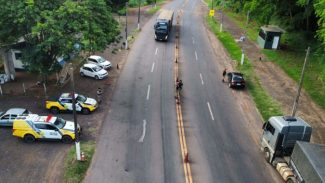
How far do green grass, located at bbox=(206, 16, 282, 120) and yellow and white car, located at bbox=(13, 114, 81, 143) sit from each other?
17.9 metres

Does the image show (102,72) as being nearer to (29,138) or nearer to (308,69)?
(29,138)

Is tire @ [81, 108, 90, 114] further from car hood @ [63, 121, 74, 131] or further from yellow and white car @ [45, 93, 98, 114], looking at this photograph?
car hood @ [63, 121, 74, 131]

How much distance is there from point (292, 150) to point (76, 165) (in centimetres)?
1504

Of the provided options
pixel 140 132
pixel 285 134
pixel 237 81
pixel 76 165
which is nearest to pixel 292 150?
pixel 285 134

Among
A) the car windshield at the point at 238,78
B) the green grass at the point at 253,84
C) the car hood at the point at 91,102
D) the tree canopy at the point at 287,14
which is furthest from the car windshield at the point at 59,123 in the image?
the tree canopy at the point at 287,14

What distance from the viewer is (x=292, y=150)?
76.8ft

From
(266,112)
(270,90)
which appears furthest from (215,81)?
(266,112)

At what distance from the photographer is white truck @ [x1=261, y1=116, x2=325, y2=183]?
63.5 feet

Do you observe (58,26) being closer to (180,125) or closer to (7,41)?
(7,41)

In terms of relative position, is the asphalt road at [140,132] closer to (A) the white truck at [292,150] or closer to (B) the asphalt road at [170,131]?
(B) the asphalt road at [170,131]

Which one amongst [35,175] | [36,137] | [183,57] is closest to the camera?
[35,175]

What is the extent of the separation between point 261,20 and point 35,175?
47143 mm

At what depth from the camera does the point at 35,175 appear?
22.7 m

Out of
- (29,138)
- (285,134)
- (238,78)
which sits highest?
(285,134)
